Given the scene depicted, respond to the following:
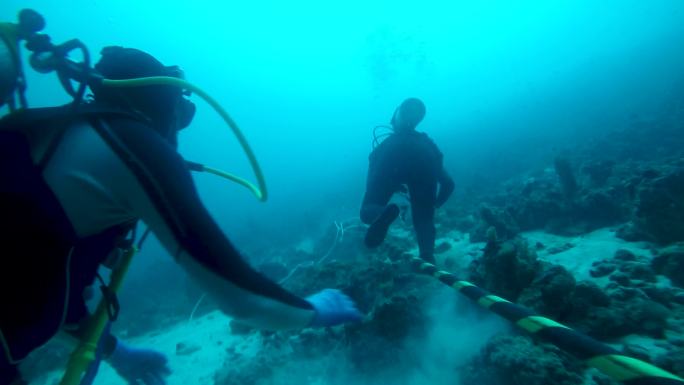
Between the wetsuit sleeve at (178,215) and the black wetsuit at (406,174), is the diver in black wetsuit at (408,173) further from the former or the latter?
the wetsuit sleeve at (178,215)

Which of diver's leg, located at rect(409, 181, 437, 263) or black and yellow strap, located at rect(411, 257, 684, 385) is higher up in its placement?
diver's leg, located at rect(409, 181, 437, 263)

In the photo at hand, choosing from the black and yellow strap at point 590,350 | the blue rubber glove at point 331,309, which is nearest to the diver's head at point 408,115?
the black and yellow strap at point 590,350

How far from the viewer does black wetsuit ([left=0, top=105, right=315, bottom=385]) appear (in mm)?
1499

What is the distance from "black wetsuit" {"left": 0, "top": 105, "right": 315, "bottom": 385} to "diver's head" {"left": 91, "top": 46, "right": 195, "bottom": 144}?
41cm

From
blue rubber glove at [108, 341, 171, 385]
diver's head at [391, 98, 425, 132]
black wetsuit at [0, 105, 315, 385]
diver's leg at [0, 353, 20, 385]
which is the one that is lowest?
blue rubber glove at [108, 341, 171, 385]

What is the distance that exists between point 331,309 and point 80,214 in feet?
5.27

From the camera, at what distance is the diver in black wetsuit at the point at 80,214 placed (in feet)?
4.93

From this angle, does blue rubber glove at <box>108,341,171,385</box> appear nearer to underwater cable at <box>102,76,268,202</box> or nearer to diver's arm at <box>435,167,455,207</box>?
underwater cable at <box>102,76,268,202</box>

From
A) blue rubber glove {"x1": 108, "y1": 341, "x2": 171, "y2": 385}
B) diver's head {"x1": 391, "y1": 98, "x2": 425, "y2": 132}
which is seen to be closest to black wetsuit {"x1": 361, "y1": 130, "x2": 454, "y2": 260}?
diver's head {"x1": 391, "y1": 98, "x2": 425, "y2": 132}

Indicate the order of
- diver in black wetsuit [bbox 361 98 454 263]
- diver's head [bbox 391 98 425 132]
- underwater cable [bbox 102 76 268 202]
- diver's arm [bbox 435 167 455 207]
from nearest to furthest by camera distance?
underwater cable [bbox 102 76 268 202]
diver in black wetsuit [bbox 361 98 454 263]
diver's head [bbox 391 98 425 132]
diver's arm [bbox 435 167 455 207]

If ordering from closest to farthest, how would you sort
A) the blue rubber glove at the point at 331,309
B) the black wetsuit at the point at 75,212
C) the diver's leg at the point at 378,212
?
1. the black wetsuit at the point at 75,212
2. the blue rubber glove at the point at 331,309
3. the diver's leg at the point at 378,212

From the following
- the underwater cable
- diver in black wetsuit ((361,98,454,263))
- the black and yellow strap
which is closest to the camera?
the black and yellow strap

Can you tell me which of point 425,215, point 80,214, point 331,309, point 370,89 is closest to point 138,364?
point 331,309

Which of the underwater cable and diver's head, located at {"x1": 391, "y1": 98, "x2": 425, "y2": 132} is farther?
diver's head, located at {"x1": 391, "y1": 98, "x2": 425, "y2": 132}
